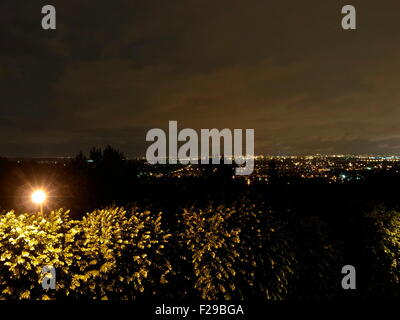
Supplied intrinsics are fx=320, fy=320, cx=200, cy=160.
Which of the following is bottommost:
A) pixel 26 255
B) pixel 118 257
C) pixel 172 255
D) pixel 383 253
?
pixel 383 253

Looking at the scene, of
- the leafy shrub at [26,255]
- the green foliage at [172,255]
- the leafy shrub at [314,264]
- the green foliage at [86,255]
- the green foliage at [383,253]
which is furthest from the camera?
the green foliage at [383,253]

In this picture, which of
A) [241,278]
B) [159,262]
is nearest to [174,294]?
[159,262]

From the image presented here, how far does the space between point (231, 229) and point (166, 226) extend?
200 cm

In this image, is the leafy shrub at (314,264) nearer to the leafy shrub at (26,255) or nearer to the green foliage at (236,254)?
the green foliage at (236,254)

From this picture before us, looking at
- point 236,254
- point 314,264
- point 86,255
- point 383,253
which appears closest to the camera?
point 86,255

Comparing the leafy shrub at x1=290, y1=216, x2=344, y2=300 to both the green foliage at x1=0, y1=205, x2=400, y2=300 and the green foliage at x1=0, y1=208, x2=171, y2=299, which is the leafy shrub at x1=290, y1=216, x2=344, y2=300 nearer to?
the green foliage at x1=0, y1=205, x2=400, y2=300

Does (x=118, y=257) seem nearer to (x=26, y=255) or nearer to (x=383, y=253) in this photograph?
(x=26, y=255)

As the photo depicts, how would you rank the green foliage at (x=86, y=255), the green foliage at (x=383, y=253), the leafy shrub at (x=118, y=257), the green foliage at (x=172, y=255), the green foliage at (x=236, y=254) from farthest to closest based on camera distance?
the green foliage at (x=383, y=253)
the green foliage at (x=236, y=254)
the leafy shrub at (x=118, y=257)
the green foliage at (x=172, y=255)
the green foliage at (x=86, y=255)

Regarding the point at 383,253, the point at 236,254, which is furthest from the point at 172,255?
the point at 383,253

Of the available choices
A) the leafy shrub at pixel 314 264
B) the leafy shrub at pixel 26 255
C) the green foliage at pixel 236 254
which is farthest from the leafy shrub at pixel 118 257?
the leafy shrub at pixel 314 264

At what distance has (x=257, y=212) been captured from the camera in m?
Result: 10.4

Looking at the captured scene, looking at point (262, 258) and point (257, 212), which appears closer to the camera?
point (262, 258)

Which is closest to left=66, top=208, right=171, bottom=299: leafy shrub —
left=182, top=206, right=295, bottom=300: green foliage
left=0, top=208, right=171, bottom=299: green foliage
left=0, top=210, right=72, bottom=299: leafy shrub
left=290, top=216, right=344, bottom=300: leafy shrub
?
left=0, top=208, right=171, bottom=299: green foliage
